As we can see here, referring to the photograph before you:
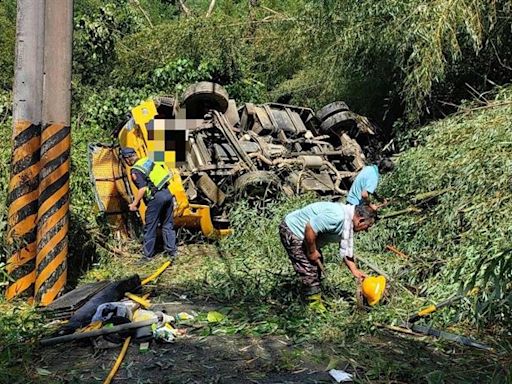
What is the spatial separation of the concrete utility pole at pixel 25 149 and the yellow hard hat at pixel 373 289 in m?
2.89

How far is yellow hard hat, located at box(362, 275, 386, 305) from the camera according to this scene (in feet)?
16.4

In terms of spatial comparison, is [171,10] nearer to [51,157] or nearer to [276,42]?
[276,42]

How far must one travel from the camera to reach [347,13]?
983 cm

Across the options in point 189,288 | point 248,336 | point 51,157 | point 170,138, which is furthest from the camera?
point 170,138

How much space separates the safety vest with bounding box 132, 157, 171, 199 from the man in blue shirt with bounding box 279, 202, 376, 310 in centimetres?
252

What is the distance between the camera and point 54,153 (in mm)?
5566

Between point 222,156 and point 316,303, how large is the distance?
3914 mm

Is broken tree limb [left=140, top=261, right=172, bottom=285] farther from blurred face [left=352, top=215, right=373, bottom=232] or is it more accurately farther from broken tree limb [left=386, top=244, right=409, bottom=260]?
broken tree limb [left=386, top=244, right=409, bottom=260]

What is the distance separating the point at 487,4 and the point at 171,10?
14.9 metres

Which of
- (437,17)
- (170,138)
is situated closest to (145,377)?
(170,138)

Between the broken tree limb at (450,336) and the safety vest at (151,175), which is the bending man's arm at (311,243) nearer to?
the broken tree limb at (450,336)

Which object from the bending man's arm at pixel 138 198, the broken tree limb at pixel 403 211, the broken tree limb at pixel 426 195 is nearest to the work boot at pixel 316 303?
the broken tree limb at pixel 403 211

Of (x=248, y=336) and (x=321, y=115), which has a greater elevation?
(x=321, y=115)

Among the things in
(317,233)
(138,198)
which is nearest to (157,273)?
(138,198)
